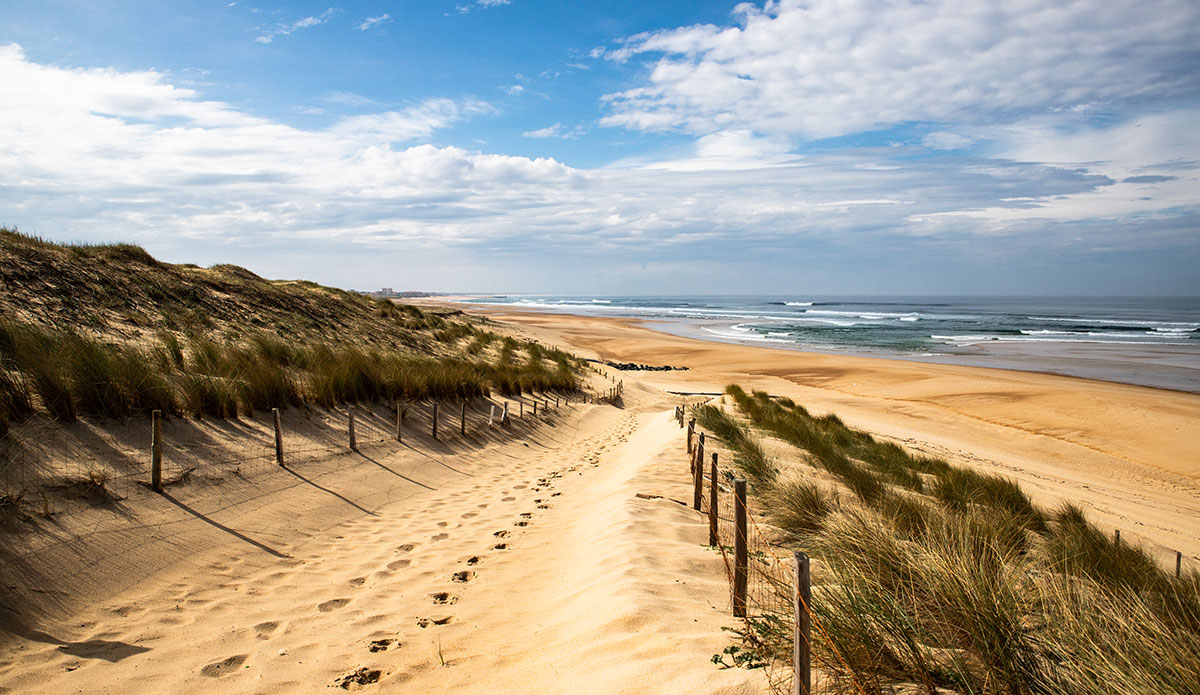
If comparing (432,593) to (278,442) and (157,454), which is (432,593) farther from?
(278,442)

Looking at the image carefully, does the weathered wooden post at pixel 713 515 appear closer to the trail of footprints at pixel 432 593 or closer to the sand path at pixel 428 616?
the sand path at pixel 428 616

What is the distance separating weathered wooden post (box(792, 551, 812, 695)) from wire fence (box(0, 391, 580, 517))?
615 centimetres

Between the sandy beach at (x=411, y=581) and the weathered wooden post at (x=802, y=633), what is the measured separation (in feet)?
1.67

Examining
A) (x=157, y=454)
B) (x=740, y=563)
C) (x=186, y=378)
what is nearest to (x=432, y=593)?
(x=740, y=563)

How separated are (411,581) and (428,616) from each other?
0.83 m

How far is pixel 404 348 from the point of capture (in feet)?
71.6

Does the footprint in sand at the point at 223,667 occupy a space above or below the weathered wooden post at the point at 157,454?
below

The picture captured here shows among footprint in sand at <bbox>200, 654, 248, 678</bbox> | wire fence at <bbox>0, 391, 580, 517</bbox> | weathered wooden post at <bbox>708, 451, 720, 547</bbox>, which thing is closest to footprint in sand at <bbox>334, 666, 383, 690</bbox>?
footprint in sand at <bbox>200, 654, 248, 678</bbox>

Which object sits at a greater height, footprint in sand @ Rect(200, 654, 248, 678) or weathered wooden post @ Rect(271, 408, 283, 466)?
weathered wooden post @ Rect(271, 408, 283, 466)

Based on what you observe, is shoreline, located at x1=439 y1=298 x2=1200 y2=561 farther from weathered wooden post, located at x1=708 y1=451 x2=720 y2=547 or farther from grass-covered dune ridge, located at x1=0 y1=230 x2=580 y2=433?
grass-covered dune ridge, located at x1=0 y1=230 x2=580 y2=433

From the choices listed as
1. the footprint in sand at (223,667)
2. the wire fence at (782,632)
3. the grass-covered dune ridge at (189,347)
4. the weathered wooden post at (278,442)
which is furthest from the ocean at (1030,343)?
the footprint in sand at (223,667)

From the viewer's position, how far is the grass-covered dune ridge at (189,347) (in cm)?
682

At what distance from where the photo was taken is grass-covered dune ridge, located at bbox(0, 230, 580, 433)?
269 inches

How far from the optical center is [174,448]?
684 centimetres
